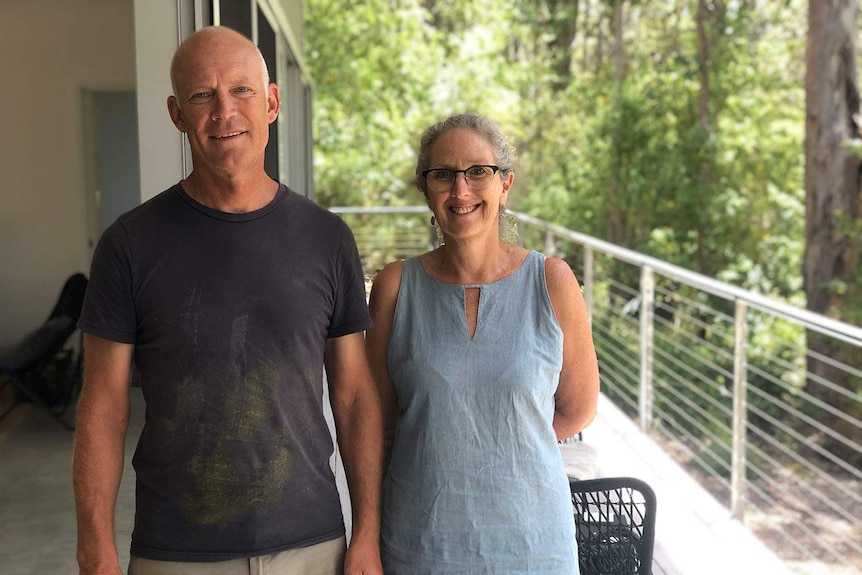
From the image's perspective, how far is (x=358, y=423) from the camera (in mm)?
1645

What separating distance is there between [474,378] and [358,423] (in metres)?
0.22

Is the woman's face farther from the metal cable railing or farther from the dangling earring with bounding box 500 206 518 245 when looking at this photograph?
the metal cable railing

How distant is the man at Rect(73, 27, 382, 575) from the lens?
58.1 inches

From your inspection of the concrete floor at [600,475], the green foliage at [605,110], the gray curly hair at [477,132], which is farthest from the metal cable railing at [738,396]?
the gray curly hair at [477,132]

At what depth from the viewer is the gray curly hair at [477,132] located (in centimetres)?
165

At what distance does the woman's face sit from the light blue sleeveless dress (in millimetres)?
136

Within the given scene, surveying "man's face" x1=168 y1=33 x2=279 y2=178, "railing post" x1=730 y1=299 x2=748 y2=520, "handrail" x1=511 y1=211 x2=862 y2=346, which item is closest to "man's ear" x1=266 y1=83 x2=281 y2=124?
"man's face" x1=168 y1=33 x2=279 y2=178

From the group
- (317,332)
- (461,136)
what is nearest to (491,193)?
(461,136)

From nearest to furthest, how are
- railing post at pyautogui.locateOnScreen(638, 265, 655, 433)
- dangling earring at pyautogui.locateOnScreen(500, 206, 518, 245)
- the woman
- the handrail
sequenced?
the woman → dangling earring at pyautogui.locateOnScreen(500, 206, 518, 245) → the handrail → railing post at pyautogui.locateOnScreen(638, 265, 655, 433)

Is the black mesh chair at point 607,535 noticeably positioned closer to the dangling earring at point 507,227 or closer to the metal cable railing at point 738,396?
the dangling earring at point 507,227

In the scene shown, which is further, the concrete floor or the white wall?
the white wall

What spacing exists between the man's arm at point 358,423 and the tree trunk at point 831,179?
804 cm

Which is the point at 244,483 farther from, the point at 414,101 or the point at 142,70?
the point at 414,101

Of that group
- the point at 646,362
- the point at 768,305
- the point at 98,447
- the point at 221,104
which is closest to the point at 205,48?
the point at 221,104
